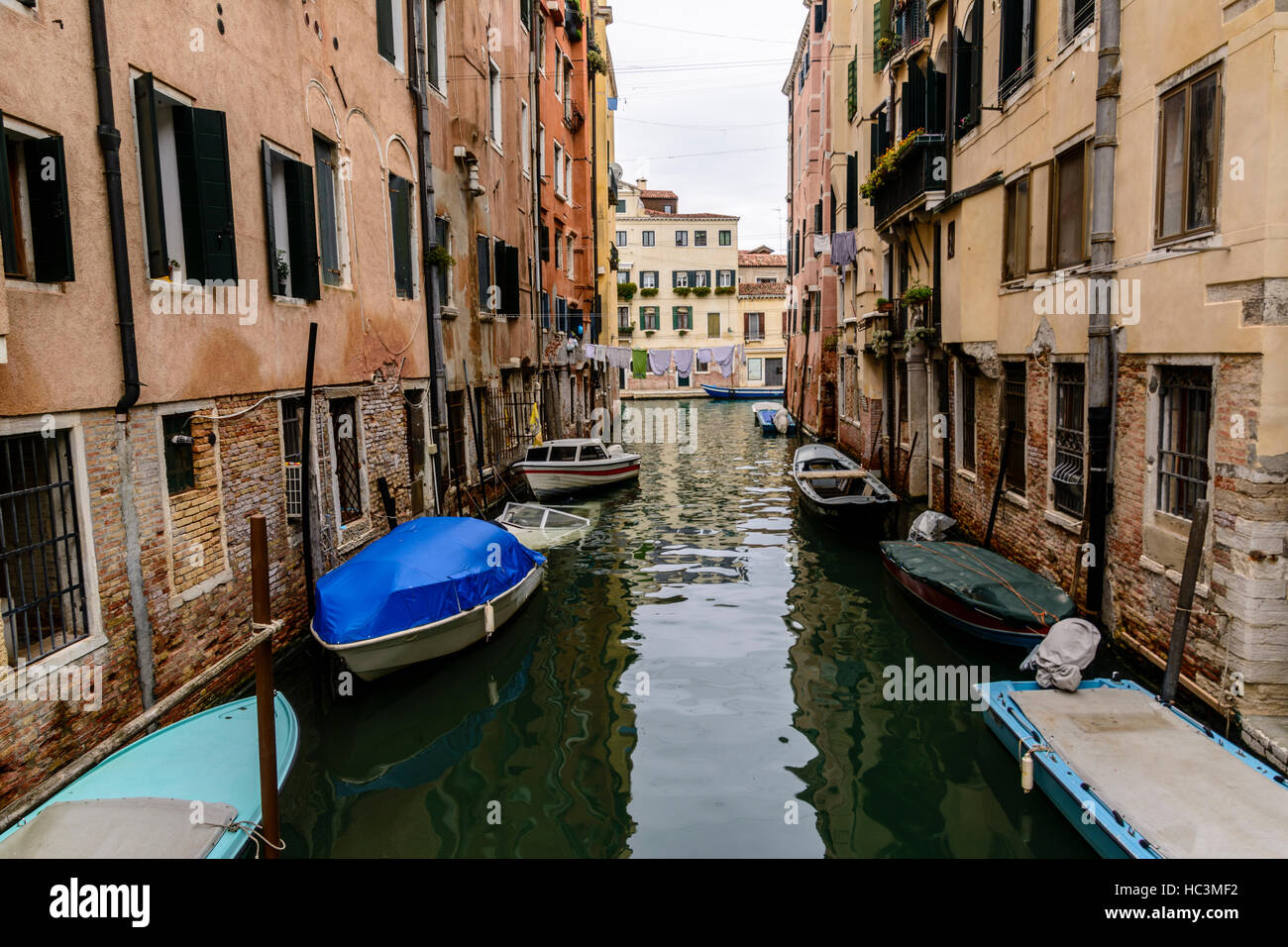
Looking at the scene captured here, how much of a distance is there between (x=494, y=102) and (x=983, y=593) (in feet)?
46.6

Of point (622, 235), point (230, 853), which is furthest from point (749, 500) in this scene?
point (622, 235)

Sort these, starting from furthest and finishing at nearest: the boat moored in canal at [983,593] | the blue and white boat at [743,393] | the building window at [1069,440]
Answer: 1. the blue and white boat at [743,393]
2. the building window at [1069,440]
3. the boat moored in canal at [983,593]

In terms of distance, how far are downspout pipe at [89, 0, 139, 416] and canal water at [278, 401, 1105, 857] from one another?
3305 millimetres

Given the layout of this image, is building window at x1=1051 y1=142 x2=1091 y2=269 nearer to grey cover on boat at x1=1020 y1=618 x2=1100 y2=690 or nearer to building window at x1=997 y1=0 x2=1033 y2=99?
building window at x1=997 y1=0 x2=1033 y2=99

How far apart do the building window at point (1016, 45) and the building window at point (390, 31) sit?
8063mm

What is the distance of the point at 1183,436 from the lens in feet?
25.0

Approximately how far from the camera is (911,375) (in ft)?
54.1

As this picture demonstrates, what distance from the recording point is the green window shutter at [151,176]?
683 cm

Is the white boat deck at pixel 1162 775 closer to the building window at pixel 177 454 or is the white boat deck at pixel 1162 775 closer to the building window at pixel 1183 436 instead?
the building window at pixel 1183 436

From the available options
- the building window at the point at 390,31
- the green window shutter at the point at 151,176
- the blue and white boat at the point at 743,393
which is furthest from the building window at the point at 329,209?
the blue and white boat at the point at 743,393

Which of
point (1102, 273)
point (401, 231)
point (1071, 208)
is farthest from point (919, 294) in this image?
point (401, 231)

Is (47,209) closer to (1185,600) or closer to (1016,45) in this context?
(1185,600)

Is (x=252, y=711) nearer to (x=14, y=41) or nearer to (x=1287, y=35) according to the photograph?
(x=14, y=41)
